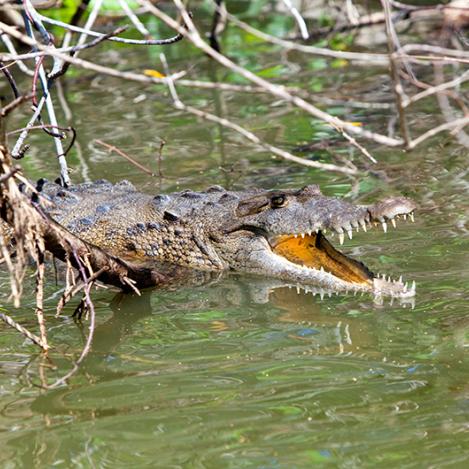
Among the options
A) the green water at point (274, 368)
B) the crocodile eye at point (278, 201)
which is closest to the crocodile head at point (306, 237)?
the crocodile eye at point (278, 201)

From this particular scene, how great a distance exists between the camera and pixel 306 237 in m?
7.07

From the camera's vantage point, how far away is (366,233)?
741cm

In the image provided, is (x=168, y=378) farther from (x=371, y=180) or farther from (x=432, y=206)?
(x=371, y=180)

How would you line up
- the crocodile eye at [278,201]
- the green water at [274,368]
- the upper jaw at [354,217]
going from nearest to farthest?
1. the green water at [274,368]
2. the upper jaw at [354,217]
3. the crocodile eye at [278,201]

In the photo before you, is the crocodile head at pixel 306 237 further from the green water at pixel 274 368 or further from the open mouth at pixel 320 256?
the green water at pixel 274 368

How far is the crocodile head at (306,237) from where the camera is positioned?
21.0 feet

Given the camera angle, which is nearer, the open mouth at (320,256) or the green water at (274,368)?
the green water at (274,368)

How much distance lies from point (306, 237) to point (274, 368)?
6.51ft

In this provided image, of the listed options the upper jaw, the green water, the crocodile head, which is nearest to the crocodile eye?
the crocodile head

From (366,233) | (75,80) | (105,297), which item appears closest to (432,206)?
(366,233)

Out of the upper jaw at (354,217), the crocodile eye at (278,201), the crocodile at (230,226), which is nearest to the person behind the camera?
the upper jaw at (354,217)

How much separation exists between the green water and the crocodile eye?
60 centimetres

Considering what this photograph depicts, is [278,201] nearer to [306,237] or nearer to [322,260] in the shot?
[306,237]

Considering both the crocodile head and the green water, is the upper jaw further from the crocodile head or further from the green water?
the green water
